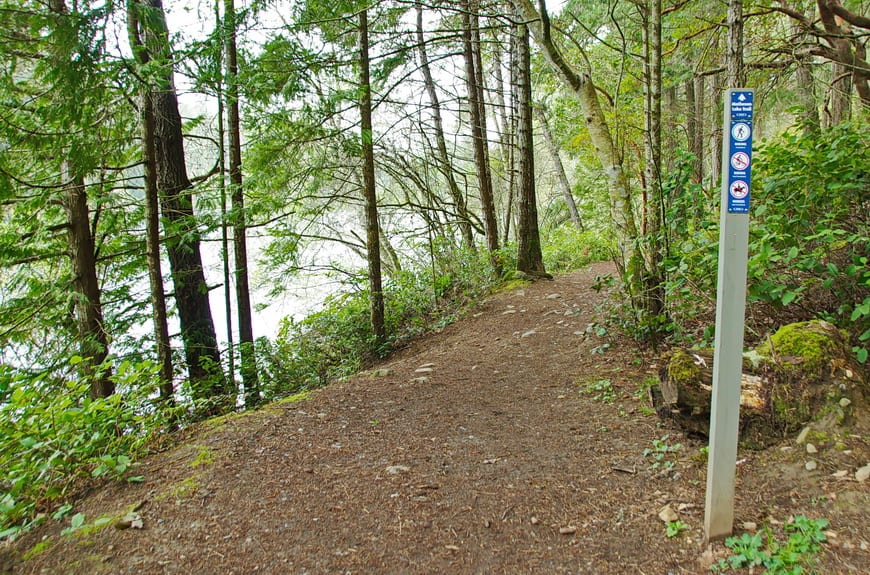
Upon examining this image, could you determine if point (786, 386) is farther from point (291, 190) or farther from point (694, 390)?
point (291, 190)

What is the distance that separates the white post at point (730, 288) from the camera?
2.01m

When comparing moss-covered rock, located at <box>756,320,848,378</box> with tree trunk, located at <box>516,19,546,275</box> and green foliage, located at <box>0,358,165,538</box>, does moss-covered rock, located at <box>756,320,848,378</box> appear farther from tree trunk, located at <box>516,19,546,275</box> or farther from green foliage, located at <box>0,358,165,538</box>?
tree trunk, located at <box>516,19,546,275</box>

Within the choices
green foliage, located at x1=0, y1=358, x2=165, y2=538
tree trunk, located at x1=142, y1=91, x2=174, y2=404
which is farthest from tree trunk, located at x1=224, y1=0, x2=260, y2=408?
green foliage, located at x1=0, y1=358, x2=165, y2=538

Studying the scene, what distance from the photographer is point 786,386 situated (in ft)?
9.68

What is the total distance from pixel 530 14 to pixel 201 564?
21.3ft

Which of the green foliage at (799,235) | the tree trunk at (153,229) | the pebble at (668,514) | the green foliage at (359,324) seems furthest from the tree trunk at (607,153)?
the tree trunk at (153,229)

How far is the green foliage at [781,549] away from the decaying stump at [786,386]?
734 mm

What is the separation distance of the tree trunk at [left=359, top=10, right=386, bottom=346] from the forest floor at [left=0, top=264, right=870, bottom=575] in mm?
2716

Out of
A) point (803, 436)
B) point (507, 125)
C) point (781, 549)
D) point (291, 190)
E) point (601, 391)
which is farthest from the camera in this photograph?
point (507, 125)

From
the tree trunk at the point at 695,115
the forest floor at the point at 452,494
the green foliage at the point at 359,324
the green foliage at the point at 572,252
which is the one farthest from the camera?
the green foliage at the point at 572,252

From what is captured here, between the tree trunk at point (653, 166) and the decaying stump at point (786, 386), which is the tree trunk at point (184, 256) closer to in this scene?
the tree trunk at point (653, 166)

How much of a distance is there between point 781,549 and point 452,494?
174 centimetres

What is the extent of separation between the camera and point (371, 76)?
6941 millimetres

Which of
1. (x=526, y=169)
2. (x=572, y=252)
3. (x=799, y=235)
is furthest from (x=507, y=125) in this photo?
(x=799, y=235)
